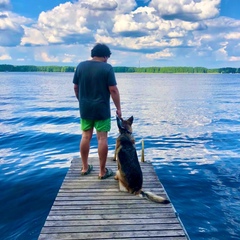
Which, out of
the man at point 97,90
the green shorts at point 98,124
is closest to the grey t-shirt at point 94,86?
the man at point 97,90

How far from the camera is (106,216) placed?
5117 millimetres

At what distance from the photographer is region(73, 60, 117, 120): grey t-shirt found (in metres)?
5.96

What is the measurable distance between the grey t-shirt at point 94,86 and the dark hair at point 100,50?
7.8 inches

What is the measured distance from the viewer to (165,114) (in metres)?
26.6

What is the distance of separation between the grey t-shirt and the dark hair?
20cm

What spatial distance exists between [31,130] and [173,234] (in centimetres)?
1559

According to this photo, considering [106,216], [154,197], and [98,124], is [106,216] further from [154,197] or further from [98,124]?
[98,124]

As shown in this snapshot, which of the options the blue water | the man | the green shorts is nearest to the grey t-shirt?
the man

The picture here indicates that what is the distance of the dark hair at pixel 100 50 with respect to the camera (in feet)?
19.9

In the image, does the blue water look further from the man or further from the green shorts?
the man

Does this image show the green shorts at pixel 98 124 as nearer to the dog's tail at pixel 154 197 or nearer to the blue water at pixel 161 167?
the dog's tail at pixel 154 197

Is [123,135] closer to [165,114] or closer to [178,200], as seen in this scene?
[178,200]

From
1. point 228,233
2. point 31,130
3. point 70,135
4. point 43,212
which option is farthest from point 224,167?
point 31,130

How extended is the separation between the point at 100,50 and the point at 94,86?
0.76m
